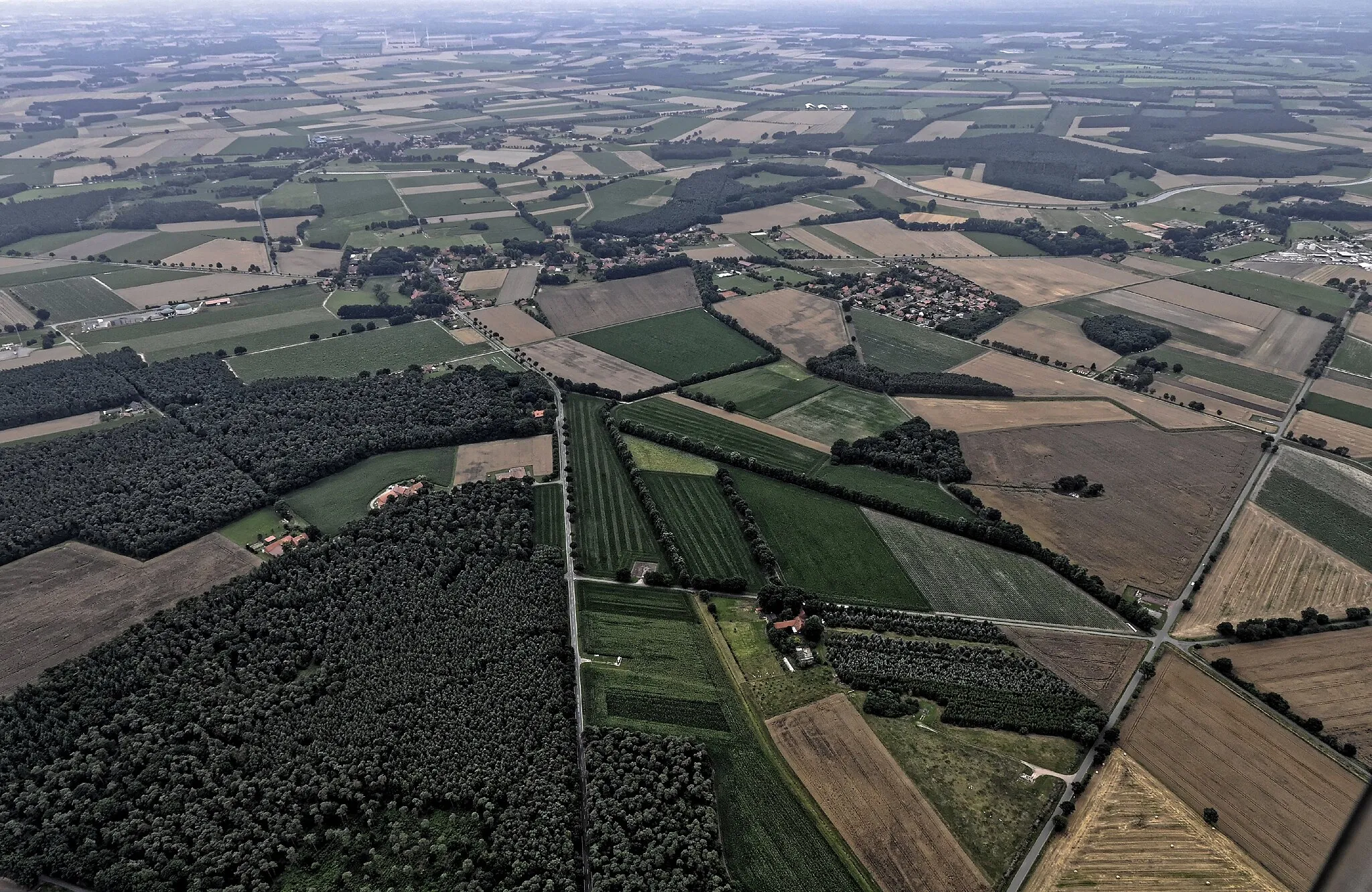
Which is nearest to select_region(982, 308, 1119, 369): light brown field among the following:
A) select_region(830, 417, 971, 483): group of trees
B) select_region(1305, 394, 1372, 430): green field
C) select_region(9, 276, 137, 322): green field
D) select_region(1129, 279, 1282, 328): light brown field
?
select_region(1129, 279, 1282, 328): light brown field

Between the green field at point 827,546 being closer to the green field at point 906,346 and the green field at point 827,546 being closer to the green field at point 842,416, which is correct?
the green field at point 842,416

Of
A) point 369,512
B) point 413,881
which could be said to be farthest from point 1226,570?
point 369,512

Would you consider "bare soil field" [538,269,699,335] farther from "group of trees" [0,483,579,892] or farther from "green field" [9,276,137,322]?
"green field" [9,276,137,322]

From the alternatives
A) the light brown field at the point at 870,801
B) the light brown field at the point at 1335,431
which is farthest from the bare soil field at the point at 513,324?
the light brown field at the point at 1335,431

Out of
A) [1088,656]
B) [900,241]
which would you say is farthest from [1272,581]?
[900,241]

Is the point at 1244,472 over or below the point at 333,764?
over

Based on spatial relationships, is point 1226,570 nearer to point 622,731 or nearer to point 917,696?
point 917,696
